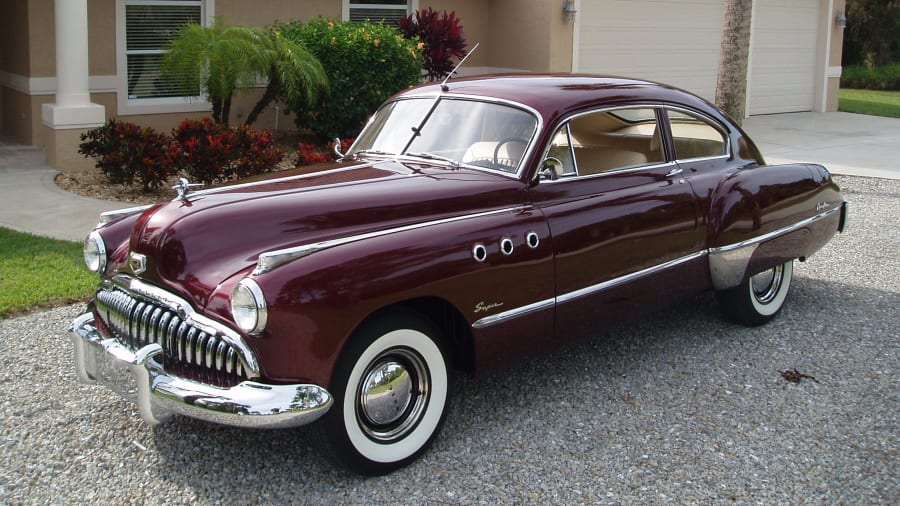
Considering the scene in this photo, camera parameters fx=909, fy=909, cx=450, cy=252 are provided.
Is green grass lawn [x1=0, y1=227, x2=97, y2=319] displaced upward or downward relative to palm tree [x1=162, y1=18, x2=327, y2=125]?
downward

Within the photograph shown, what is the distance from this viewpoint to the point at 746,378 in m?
5.02

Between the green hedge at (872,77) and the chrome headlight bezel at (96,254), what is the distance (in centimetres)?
2661

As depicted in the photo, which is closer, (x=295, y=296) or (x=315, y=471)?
(x=295, y=296)

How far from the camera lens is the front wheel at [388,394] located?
3643 mm

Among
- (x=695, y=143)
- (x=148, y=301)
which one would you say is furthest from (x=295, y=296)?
(x=695, y=143)

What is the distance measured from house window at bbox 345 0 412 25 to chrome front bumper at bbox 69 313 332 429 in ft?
34.8

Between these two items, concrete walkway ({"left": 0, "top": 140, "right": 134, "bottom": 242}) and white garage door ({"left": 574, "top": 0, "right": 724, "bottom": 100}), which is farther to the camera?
white garage door ({"left": 574, "top": 0, "right": 724, "bottom": 100})

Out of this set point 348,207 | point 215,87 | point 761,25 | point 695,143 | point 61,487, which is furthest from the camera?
point 761,25

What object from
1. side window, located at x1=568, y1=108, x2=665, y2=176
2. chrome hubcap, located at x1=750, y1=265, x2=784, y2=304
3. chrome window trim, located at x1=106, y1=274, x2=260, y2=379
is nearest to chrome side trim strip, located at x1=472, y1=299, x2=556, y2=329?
side window, located at x1=568, y1=108, x2=665, y2=176

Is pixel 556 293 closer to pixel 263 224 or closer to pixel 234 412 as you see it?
pixel 263 224

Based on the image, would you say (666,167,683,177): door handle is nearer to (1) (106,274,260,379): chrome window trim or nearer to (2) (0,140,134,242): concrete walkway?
(1) (106,274,260,379): chrome window trim

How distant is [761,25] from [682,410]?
50.2 feet

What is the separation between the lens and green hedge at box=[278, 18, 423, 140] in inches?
434

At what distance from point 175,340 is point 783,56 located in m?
17.4
